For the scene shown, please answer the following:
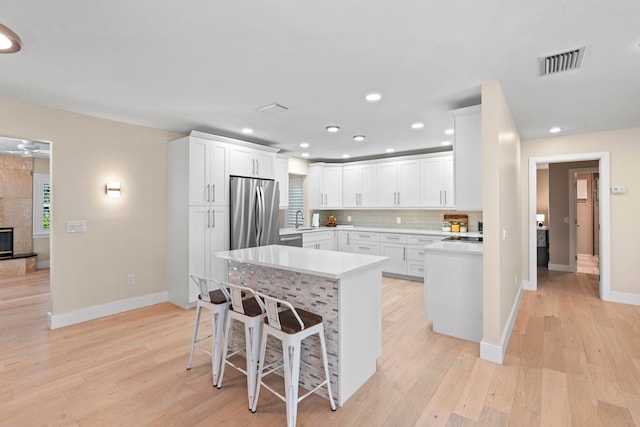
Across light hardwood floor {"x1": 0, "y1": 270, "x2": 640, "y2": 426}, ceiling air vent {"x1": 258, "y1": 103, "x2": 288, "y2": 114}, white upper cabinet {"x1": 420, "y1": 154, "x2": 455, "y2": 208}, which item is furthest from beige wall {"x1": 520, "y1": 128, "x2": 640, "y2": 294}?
ceiling air vent {"x1": 258, "y1": 103, "x2": 288, "y2": 114}

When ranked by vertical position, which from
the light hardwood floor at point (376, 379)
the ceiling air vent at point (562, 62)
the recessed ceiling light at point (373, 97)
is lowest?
the light hardwood floor at point (376, 379)

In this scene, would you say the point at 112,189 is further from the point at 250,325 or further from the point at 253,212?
the point at 250,325

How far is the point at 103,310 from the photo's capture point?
3.87 m

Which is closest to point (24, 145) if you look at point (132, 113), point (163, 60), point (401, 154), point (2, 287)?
point (2, 287)

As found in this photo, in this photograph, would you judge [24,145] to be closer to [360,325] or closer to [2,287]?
[2,287]

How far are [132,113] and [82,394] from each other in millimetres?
2896

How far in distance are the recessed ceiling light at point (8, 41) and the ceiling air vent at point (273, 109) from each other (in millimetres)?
1955

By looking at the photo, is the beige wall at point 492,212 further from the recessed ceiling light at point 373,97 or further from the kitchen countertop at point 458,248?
the recessed ceiling light at point 373,97

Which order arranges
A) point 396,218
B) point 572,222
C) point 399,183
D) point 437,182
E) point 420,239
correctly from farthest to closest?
1. point 396,218
2. point 572,222
3. point 399,183
4. point 437,182
5. point 420,239

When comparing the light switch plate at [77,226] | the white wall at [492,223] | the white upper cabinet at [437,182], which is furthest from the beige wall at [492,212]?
the light switch plate at [77,226]

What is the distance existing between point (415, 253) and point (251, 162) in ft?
10.6

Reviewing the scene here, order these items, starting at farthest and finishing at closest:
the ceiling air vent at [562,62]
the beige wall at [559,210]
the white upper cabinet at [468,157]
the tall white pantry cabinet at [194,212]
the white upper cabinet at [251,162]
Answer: the beige wall at [559,210] < the white upper cabinet at [251,162] < the tall white pantry cabinet at [194,212] < the white upper cabinet at [468,157] < the ceiling air vent at [562,62]

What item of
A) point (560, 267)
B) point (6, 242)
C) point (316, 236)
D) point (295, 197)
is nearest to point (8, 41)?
point (316, 236)

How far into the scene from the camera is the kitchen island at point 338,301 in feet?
7.10
